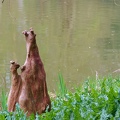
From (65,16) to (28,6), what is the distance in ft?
11.1

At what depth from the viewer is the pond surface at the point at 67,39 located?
816cm

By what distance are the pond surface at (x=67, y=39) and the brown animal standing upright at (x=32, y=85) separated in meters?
3.57

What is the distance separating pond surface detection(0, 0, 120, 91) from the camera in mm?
8164

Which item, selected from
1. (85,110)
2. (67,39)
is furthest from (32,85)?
(67,39)

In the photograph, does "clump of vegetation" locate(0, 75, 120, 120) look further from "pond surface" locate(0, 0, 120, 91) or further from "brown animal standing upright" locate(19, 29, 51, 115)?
"pond surface" locate(0, 0, 120, 91)

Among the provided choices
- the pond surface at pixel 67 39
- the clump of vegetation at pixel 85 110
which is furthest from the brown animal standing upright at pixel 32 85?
the pond surface at pixel 67 39

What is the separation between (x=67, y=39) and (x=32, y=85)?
8931mm

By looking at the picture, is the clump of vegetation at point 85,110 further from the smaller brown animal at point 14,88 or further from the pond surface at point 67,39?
the pond surface at point 67,39

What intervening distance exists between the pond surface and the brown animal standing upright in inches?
140

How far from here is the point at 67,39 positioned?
11.6 meters

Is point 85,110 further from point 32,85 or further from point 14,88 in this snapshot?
point 14,88

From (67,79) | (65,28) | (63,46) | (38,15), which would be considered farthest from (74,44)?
(38,15)

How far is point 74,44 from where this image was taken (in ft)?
36.1

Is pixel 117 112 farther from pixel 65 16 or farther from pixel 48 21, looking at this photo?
pixel 65 16
